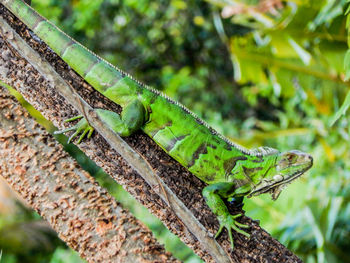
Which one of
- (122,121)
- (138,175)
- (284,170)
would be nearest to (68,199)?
(138,175)

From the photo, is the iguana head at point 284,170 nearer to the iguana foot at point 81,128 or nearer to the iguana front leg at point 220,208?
the iguana front leg at point 220,208

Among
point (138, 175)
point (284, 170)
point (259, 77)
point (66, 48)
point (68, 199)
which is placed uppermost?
point (259, 77)

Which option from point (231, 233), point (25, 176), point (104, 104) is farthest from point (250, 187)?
point (25, 176)

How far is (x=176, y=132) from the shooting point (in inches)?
95.7

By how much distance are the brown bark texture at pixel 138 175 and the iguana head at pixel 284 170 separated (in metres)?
0.26

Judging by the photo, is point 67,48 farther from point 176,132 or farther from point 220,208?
point 220,208

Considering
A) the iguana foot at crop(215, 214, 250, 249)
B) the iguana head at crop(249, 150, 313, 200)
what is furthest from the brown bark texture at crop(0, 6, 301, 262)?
the iguana head at crop(249, 150, 313, 200)

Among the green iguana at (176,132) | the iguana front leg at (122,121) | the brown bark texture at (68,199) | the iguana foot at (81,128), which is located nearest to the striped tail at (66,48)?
the green iguana at (176,132)

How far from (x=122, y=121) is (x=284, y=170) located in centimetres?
98

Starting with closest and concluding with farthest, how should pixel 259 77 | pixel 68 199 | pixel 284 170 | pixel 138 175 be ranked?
pixel 68 199, pixel 138 175, pixel 284 170, pixel 259 77

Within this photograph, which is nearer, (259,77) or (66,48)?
(66,48)

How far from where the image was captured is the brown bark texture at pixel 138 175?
2018 mm

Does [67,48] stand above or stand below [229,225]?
above

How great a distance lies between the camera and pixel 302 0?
399 cm
